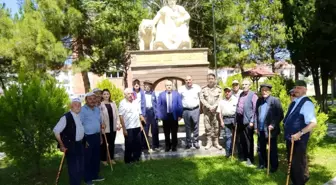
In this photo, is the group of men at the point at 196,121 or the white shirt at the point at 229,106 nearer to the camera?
the group of men at the point at 196,121

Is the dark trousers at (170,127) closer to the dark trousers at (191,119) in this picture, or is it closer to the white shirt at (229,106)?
the dark trousers at (191,119)

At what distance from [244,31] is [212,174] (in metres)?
17.4

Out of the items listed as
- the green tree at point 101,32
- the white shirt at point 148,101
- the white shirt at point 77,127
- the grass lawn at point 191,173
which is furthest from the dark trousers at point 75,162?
the green tree at point 101,32

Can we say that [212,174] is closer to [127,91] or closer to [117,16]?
[127,91]

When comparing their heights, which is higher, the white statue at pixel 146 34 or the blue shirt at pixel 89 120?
the white statue at pixel 146 34

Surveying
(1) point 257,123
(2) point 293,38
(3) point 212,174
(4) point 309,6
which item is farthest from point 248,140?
(2) point 293,38

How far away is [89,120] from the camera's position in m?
5.65

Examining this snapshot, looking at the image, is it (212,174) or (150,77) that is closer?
(212,174)

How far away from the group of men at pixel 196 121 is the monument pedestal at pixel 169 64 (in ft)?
5.42

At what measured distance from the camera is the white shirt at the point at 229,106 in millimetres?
6723

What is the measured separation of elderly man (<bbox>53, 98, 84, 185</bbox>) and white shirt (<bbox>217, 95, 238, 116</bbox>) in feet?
9.61

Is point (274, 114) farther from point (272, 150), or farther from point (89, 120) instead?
point (89, 120)

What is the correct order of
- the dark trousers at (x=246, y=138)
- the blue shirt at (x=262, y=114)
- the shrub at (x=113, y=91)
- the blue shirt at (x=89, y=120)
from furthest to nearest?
the shrub at (x=113, y=91) → the dark trousers at (x=246, y=138) → the blue shirt at (x=262, y=114) → the blue shirt at (x=89, y=120)

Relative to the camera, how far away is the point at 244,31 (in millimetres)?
22031
